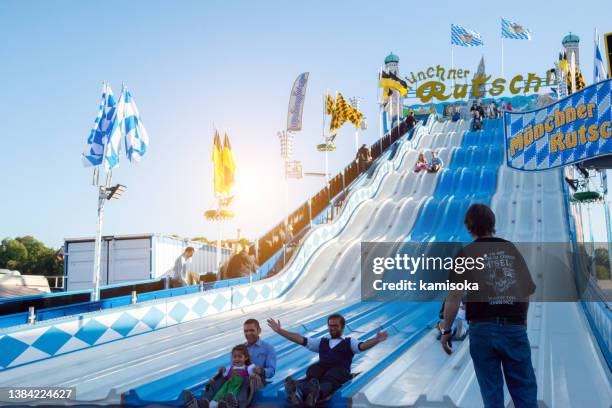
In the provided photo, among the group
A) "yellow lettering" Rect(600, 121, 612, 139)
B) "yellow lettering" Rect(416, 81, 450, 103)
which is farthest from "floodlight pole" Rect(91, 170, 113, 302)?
"yellow lettering" Rect(416, 81, 450, 103)

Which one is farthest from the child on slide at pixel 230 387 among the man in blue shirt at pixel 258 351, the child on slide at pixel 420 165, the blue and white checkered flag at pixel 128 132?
the child on slide at pixel 420 165

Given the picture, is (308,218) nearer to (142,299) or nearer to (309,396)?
(142,299)

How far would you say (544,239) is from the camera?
41.0 feet

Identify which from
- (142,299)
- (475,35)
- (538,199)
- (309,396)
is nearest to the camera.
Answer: (309,396)

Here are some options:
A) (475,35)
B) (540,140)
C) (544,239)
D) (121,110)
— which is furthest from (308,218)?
(475,35)

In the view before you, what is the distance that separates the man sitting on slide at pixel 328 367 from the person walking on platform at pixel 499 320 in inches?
45.9

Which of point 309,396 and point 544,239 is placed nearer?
point 309,396

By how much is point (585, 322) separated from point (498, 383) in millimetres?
5413

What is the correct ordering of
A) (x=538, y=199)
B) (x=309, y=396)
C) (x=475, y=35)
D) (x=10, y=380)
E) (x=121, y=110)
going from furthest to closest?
(x=475, y=35), (x=538, y=199), (x=121, y=110), (x=10, y=380), (x=309, y=396)

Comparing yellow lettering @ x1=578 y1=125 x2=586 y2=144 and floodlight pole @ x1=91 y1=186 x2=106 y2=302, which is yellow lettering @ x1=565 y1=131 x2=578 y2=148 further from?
floodlight pole @ x1=91 y1=186 x2=106 y2=302

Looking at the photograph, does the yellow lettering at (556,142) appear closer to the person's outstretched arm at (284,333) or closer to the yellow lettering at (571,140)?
the yellow lettering at (571,140)

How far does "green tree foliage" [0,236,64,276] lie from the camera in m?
48.4

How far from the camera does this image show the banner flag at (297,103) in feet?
57.8

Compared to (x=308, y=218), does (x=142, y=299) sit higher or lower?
lower
